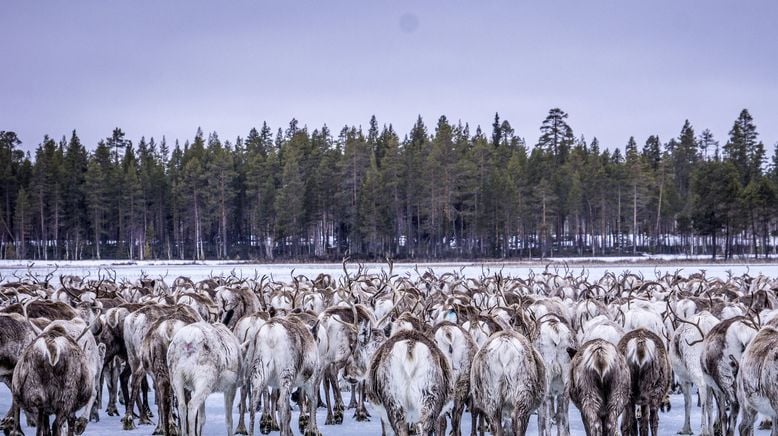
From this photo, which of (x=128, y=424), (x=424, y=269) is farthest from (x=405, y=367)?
(x=424, y=269)

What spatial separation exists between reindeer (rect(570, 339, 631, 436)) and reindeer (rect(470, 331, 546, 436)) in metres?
0.55

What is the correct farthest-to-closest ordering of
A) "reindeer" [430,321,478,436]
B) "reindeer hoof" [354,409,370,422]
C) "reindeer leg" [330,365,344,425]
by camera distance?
"reindeer hoof" [354,409,370,422], "reindeer leg" [330,365,344,425], "reindeer" [430,321,478,436]

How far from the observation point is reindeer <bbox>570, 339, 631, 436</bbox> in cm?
841

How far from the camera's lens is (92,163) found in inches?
3489

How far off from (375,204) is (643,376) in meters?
68.4

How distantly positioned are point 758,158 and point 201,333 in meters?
106

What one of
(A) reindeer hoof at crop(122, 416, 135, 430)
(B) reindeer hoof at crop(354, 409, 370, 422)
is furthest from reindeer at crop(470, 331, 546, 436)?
(A) reindeer hoof at crop(122, 416, 135, 430)

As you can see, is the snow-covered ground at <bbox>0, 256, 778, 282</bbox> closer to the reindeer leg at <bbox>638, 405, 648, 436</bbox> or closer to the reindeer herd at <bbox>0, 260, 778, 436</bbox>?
the reindeer herd at <bbox>0, 260, 778, 436</bbox>

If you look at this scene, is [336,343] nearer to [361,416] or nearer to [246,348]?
[361,416]

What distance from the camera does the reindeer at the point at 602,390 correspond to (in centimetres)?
841

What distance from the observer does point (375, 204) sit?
77.3m

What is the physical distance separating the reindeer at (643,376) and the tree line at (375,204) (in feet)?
214

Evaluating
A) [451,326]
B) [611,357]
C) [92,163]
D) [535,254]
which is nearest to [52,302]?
[451,326]

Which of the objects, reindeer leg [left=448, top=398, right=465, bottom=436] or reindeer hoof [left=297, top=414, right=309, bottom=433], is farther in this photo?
reindeer hoof [left=297, top=414, right=309, bottom=433]
